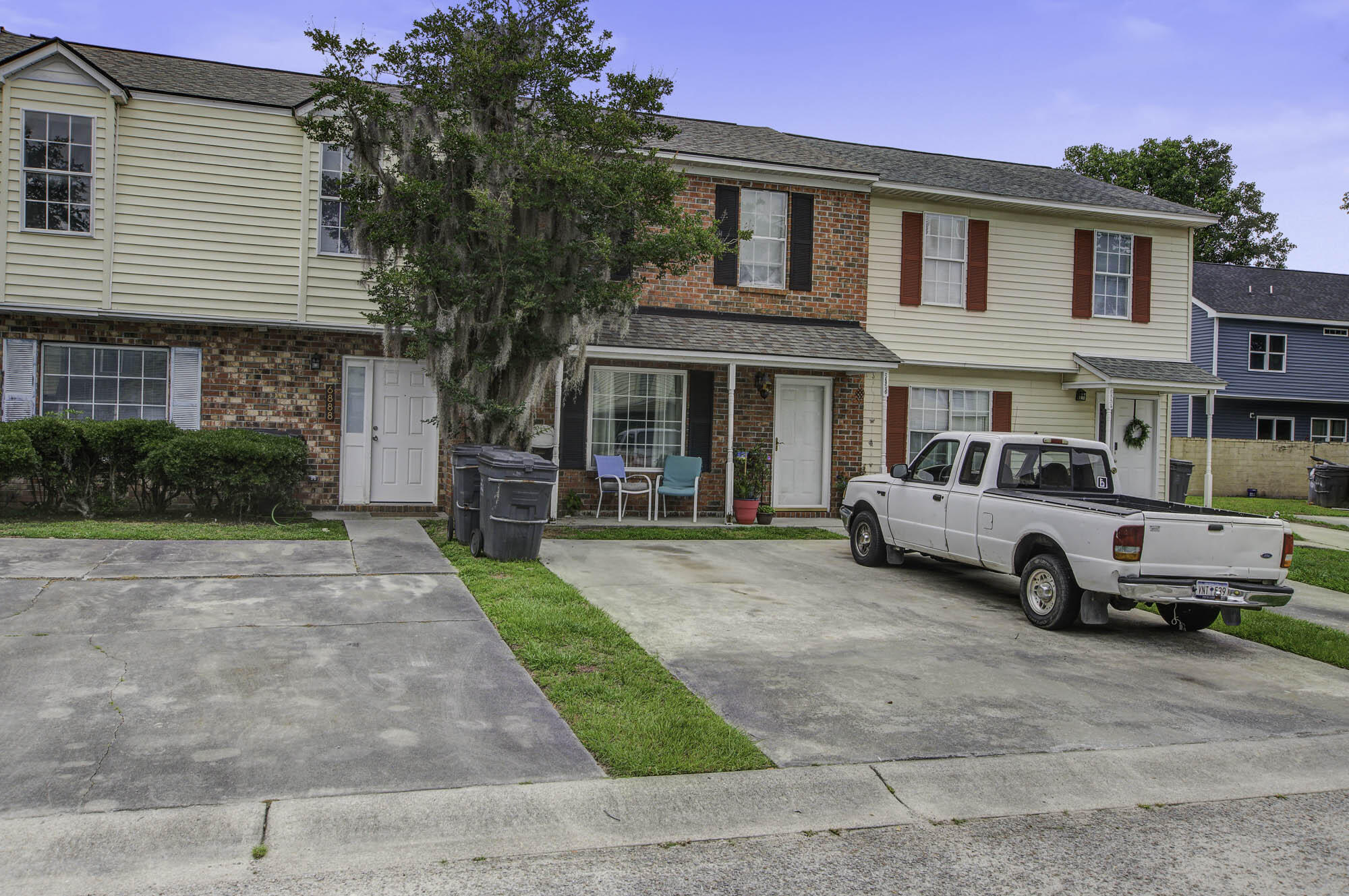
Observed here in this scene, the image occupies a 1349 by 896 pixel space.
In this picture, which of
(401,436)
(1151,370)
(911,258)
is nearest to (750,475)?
(911,258)

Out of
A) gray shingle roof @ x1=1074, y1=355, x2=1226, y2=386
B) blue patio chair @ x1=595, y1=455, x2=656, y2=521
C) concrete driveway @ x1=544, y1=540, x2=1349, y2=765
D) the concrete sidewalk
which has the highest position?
gray shingle roof @ x1=1074, y1=355, x2=1226, y2=386

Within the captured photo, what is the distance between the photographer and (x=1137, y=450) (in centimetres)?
1794

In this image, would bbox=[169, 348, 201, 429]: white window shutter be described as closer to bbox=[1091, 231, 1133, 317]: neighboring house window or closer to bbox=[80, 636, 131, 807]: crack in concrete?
bbox=[80, 636, 131, 807]: crack in concrete

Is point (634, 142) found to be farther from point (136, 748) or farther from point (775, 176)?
point (136, 748)

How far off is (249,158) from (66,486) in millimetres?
4988

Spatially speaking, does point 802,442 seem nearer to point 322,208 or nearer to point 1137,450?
point 1137,450

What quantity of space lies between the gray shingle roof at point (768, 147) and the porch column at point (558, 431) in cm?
362

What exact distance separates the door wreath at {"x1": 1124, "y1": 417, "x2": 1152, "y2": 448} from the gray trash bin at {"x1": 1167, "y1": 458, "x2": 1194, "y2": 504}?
1.05 m

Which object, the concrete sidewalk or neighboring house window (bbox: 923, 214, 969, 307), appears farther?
neighboring house window (bbox: 923, 214, 969, 307)

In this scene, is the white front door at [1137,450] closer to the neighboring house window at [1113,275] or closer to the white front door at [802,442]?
the neighboring house window at [1113,275]

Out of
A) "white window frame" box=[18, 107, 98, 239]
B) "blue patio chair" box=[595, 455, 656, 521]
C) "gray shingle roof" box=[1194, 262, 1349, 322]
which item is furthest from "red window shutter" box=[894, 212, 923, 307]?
"gray shingle roof" box=[1194, 262, 1349, 322]

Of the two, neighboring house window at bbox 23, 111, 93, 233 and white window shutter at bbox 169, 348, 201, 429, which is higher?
neighboring house window at bbox 23, 111, 93, 233

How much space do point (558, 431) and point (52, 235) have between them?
276 inches

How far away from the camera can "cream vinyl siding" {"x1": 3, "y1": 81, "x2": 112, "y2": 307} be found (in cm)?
1241
